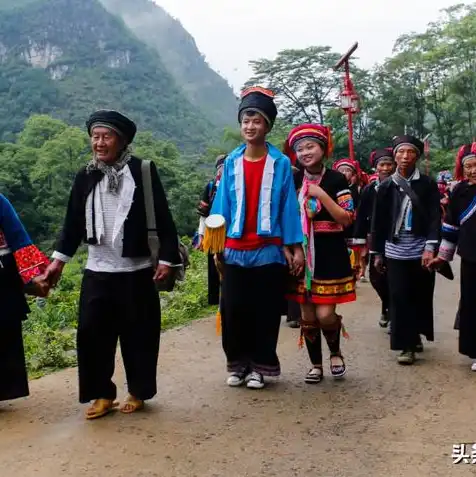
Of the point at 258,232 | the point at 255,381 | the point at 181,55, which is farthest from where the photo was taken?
the point at 181,55

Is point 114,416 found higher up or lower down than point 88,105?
lower down

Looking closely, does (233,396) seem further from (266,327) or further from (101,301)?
(101,301)

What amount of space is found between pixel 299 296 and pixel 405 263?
1.10 metres

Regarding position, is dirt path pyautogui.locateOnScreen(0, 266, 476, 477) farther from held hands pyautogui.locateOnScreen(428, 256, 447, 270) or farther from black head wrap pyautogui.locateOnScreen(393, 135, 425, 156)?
black head wrap pyautogui.locateOnScreen(393, 135, 425, 156)

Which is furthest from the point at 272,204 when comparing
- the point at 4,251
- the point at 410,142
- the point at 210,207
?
the point at 210,207

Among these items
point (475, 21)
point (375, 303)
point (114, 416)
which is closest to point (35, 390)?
point (114, 416)

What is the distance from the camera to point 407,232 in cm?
516

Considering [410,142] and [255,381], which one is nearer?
[255,381]

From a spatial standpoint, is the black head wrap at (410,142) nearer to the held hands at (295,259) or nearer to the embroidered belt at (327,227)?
the embroidered belt at (327,227)

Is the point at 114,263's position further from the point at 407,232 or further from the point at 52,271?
the point at 407,232

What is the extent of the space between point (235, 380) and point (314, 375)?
0.58m

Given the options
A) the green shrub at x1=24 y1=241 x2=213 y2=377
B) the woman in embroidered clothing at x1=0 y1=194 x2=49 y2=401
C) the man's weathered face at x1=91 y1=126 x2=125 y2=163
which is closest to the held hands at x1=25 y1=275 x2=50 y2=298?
the woman in embroidered clothing at x1=0 y1=194 x2=49 y2=401

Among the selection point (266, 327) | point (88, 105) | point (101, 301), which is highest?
point (88, 105)

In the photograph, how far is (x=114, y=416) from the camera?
3.98 metres
